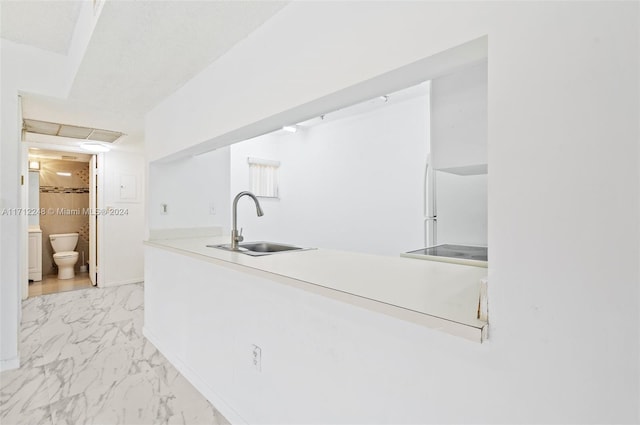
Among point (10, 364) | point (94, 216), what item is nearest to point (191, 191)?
point (10, 364)

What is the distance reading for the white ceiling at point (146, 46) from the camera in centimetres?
144

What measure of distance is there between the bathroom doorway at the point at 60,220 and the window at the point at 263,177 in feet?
7.47

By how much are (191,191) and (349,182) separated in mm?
2350

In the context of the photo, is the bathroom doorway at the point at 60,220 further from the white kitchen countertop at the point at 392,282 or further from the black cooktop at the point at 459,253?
the black cooktop at the point at 459,253

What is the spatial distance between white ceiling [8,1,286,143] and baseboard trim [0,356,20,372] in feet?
6.54

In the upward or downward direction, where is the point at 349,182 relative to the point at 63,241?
upward

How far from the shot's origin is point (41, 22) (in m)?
2.08

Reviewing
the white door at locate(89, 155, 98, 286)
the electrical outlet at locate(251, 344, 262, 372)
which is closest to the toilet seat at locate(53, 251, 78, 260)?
the white door at locate(89, 155, 98, 286)

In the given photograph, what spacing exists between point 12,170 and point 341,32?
8.68 feet

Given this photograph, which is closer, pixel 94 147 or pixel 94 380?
pixel 94 380

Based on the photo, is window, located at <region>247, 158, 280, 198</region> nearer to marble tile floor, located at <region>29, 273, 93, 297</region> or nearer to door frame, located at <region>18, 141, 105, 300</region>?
door frame, located at <region>18, 141, 105, 300</region>

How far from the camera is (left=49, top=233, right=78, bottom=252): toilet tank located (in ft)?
17.7

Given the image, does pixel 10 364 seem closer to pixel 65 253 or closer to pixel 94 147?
pixel 94 147

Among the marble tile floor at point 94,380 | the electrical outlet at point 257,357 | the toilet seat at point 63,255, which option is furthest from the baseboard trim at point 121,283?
the electrical outlet at point 257,357
